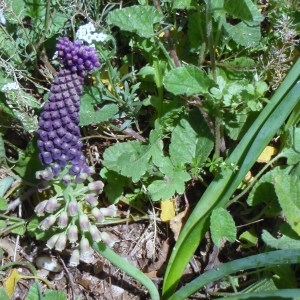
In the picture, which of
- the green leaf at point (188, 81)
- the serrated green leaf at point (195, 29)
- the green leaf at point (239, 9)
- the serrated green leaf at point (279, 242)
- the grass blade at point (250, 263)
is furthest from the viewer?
the serrated green leaf at point (195, 29)

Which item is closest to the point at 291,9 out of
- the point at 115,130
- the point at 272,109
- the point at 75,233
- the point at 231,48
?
the point at 231,48

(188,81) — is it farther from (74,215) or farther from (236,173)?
(74,215)

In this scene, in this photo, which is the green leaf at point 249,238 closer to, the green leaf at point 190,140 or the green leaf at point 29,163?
the green leaf at point 190,140

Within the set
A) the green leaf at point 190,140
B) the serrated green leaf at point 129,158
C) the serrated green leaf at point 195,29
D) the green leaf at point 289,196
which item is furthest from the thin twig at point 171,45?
the green leaf at point 289,196

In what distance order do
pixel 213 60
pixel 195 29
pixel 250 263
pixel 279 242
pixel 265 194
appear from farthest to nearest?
pixel 195 29, pixel 265 194, pixel 213 60, pixel 279 242, pixel 250 263

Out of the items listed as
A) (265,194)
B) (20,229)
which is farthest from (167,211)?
(20,229)

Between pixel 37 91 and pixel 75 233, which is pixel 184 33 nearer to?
pixel 37 91
